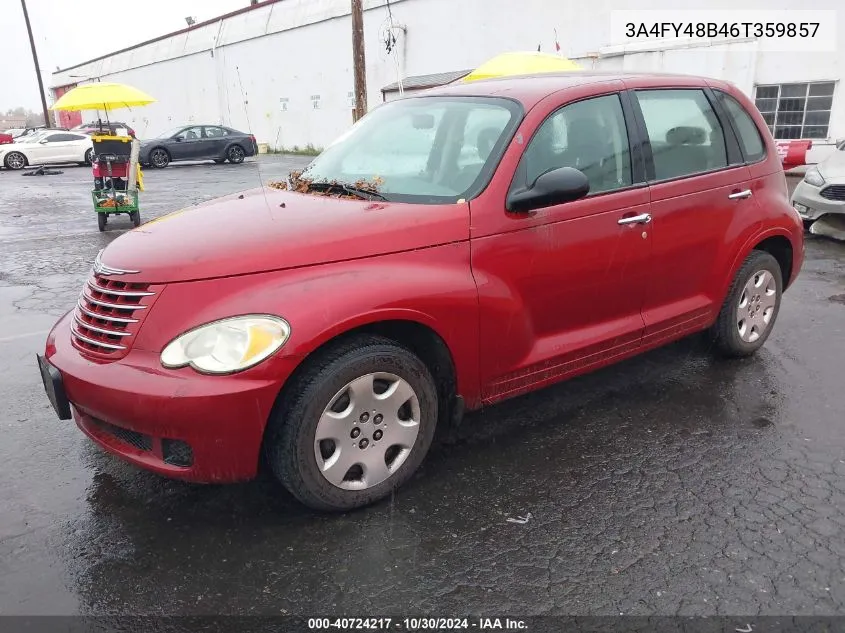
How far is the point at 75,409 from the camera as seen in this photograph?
2.96m

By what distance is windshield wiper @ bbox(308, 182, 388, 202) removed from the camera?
3.29 metres

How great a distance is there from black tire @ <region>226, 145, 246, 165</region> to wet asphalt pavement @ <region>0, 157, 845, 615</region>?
2218cm

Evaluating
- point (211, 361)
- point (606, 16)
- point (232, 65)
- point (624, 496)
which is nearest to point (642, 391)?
point (624, 496)

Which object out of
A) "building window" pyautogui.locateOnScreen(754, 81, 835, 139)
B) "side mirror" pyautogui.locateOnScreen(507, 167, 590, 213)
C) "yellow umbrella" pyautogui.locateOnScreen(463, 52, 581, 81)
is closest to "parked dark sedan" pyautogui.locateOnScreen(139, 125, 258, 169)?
"yellow umbrella" pyautogui.locateOnScreen(463, 52, 581, 81)

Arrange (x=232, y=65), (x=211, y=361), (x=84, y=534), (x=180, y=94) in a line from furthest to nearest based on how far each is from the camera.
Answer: (x=180, y=94)
(x=232, y=65)
(x=84, y=534)
(x=211, y=361)

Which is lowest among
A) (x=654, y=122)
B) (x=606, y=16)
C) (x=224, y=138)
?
(x=224, y=138)

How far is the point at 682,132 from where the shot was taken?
3.98m

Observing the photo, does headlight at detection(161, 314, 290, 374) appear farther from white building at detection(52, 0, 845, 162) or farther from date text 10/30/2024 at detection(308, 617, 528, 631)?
white building at detection(52, 0, 845, 162)

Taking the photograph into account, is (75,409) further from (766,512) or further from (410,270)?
(766,512)

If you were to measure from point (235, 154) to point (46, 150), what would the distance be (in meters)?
6.42

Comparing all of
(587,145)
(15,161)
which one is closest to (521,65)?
(587,145)

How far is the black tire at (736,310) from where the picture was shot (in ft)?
14.1

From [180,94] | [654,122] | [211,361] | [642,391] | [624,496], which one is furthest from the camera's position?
[180,94]

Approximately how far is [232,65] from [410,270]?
34.4m
